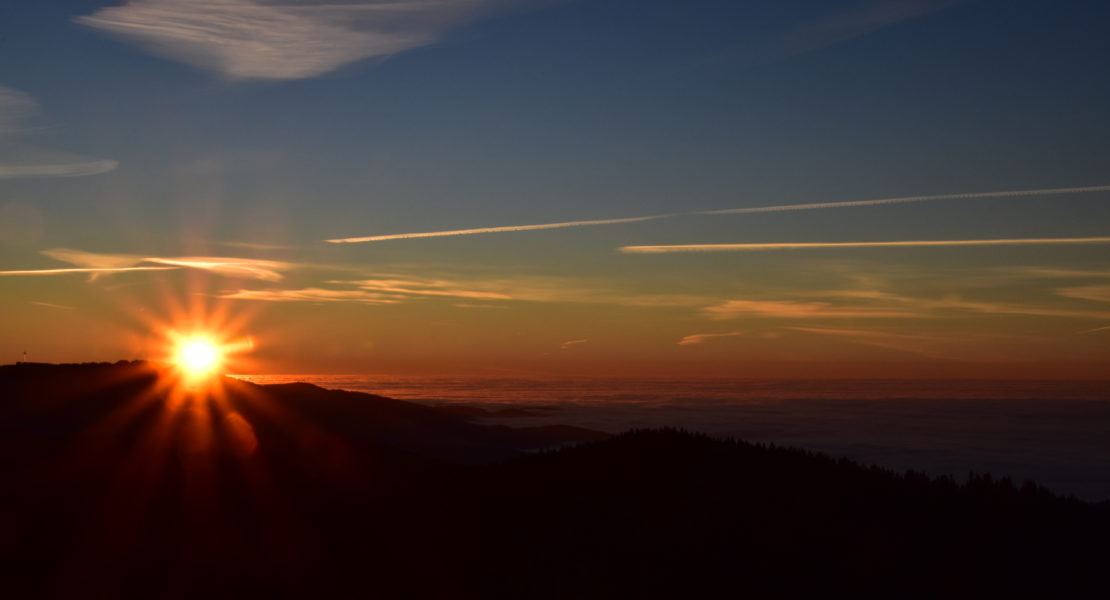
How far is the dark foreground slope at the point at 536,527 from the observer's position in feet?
46.6

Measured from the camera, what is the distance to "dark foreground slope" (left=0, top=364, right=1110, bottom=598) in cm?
1420

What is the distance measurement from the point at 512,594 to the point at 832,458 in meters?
11.5

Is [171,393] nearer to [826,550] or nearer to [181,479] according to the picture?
[181,479]

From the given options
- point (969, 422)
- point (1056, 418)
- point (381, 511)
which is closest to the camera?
point (381, 511)

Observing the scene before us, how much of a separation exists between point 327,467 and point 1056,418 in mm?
62042

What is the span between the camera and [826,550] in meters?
14.9

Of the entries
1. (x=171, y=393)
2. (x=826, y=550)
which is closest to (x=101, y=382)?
(x=171, y=393)

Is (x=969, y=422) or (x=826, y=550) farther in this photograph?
(x=969, y=422)

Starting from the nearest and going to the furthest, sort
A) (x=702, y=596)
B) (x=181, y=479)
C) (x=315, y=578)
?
(x=702, y=596)
(x=315, y=578)
(x=181, y=479)

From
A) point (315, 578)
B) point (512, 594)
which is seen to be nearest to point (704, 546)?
point (512, 594)

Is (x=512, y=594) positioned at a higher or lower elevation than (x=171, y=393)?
lower

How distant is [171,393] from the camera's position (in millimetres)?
41969

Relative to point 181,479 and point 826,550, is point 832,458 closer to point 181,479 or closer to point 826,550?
point 826,550

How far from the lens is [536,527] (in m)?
18.0
